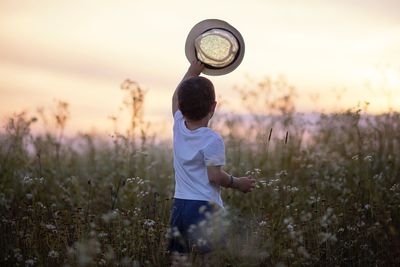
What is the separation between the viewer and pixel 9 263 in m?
5.32

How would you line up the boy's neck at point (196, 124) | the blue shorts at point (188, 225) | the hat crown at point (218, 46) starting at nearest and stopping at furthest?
1. the blue shorts at point (188, 225)
2. the boy's neck at point (196, 124)
3. the hat crown at point (218, 46)

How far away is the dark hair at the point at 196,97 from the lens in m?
4.77

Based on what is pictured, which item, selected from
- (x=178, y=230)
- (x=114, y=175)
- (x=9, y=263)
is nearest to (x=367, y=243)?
(x=178, y=230)

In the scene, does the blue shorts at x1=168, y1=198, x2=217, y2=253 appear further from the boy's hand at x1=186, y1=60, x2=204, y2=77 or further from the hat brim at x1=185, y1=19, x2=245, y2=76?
the hat brim at x1=185, y1=19, x2=245, y2=76

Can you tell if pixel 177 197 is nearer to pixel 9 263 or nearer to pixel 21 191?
pixel 9 263

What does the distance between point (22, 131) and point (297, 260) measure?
459 cm

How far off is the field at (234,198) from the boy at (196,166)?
25 cm

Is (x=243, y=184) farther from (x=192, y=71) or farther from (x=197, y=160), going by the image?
(x=192, y=71)

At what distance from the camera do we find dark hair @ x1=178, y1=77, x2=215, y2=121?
15.6 ft

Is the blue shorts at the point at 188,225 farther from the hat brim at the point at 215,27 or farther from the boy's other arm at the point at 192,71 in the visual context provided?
the hat brim at the point at 215,27

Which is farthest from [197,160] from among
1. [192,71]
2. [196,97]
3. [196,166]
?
[192,71]

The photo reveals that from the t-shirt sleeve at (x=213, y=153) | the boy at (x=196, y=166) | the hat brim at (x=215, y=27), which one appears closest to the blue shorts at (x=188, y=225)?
the boy at (x=196, y=166)

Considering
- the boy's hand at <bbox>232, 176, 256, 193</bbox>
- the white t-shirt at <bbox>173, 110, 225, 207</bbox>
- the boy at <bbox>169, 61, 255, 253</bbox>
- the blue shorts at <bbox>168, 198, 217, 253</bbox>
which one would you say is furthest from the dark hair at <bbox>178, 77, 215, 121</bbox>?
the blue shorts at <bbox>168, 198, 217, 253</bbox>

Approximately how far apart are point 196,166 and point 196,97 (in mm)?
528
